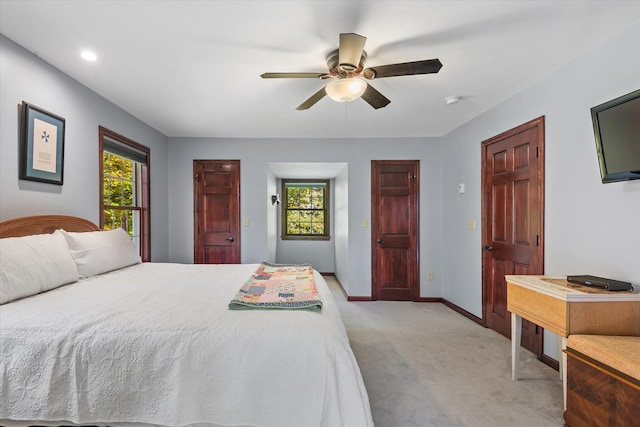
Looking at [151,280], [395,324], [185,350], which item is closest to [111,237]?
[151,280]

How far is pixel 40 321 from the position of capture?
1317mm

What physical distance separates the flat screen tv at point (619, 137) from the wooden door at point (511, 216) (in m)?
0.66

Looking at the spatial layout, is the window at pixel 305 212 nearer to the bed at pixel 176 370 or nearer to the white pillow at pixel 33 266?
the white pillow at pixel 33 266

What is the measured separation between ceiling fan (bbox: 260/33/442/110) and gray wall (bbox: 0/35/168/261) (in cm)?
175

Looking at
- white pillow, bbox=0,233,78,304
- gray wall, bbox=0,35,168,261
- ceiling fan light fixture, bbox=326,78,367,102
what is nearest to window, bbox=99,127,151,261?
gray wall, bbox=0,35,168,261

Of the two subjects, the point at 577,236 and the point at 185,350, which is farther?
the point at 577,236

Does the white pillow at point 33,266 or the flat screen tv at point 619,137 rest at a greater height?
the flat screen tv at point 619,137

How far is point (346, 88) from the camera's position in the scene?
202 centimetres

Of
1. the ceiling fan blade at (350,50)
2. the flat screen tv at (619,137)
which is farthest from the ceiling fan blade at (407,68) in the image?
the flat screen tv at (619,137)

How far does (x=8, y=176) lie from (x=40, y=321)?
130cm

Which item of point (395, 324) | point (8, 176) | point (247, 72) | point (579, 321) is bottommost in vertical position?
point (395, 324)

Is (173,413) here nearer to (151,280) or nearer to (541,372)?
(151,280)

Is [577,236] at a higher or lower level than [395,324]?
higher

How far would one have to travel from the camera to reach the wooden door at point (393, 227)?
4227mm
